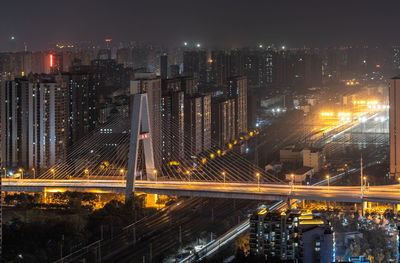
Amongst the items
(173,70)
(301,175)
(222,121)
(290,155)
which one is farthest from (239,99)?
(301,175)

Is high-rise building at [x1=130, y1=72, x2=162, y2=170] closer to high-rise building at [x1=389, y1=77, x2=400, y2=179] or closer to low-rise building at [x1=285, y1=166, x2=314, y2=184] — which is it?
low-rise building at [x1=285, y1=166, x2=314, y2=184]

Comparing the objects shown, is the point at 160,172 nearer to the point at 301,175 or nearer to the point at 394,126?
the point at 301,175

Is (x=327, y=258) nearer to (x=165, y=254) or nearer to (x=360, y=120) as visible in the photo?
(x=165, y=254)

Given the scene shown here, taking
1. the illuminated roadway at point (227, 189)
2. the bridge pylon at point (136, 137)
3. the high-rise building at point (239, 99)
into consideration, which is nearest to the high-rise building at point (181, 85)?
the high-rise building at point (239, 99)

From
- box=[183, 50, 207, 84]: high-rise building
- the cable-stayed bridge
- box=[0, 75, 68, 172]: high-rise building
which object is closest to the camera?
the cable-stayed bridge

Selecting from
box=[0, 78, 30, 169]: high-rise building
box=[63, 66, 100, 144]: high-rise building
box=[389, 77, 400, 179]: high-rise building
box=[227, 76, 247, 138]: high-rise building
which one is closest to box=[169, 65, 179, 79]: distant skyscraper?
box=[227, 76, 247, 138]: high-rise building

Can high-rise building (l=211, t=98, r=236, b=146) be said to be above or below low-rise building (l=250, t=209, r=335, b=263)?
above
